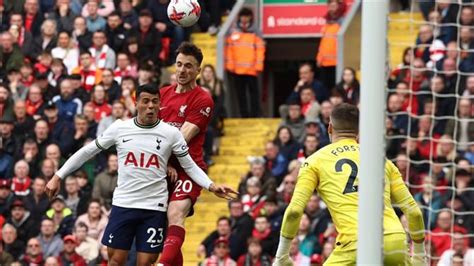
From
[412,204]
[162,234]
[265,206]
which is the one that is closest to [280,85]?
[265,206]

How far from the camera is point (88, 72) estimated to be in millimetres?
22641

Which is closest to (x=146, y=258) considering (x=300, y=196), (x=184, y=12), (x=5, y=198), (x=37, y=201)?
(x=184, y=12)

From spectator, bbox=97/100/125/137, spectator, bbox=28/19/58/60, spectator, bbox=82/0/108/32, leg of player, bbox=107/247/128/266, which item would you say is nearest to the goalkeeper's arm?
leg of player, bbox=107/247/128/266

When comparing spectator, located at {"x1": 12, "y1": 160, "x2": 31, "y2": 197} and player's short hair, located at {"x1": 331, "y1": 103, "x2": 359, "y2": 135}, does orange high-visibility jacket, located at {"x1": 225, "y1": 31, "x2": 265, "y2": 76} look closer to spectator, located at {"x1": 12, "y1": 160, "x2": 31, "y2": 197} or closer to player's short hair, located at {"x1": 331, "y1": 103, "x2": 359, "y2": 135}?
spectator, located at {"x1": 12, "y1": 160, "x2": 31, "y2": 197}

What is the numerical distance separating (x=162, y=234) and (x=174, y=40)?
35.3ft

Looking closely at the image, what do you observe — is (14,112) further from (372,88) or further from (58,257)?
(372,88)

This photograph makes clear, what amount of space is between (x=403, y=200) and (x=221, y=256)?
7564 millimetres

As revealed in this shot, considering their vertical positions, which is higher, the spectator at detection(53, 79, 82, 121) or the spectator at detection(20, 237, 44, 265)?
the spectator at detection(53, 79, 82, 121)

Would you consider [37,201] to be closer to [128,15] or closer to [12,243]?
[12,243]

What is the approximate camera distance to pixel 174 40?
23.2 meters

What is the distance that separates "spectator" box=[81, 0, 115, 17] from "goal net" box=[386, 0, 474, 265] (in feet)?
16.3

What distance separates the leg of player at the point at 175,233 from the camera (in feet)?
40.8

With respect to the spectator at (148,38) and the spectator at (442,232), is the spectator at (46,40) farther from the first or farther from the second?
the spectator at (442,232)

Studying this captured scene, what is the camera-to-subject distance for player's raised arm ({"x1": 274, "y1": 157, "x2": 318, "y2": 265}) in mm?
10594
